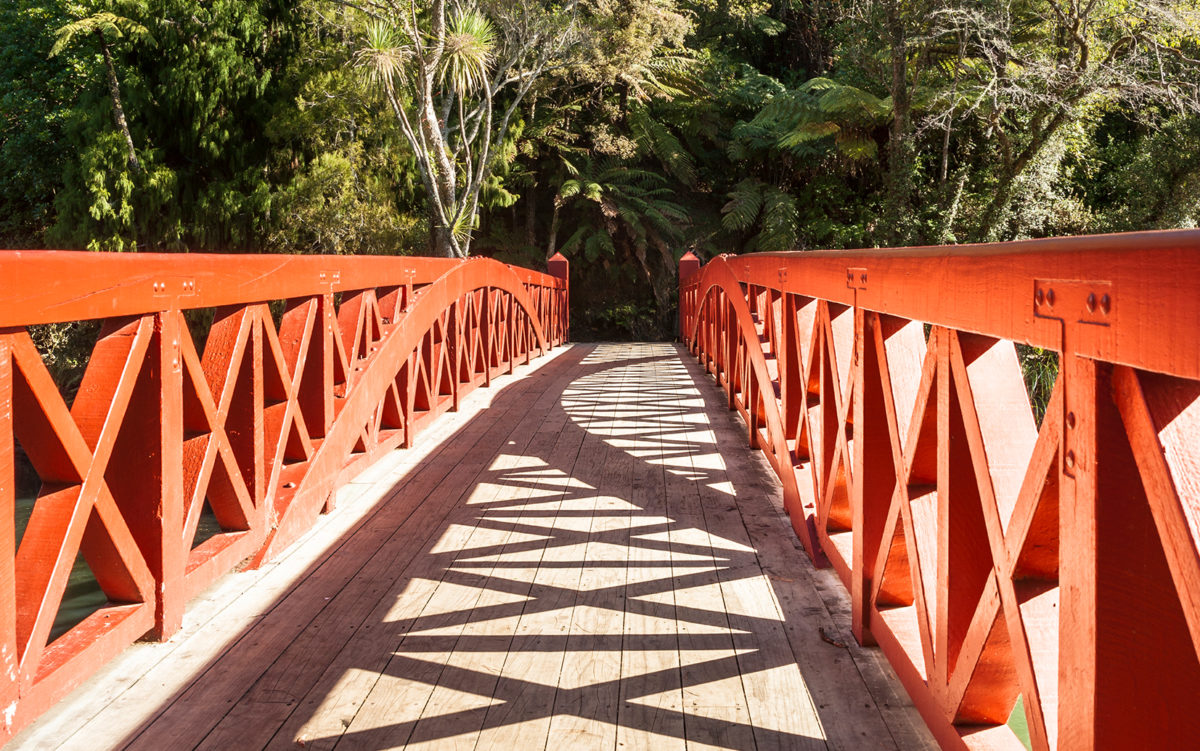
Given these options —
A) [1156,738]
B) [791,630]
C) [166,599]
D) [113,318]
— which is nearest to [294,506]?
[166,599]

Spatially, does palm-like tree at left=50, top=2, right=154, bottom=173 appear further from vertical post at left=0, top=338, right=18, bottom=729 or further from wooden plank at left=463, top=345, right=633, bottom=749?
vertical post at left=0, top=338, right=18, bottom=729

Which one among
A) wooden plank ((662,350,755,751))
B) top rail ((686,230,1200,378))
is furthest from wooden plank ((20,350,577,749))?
top rail ((686,230,1200,378))

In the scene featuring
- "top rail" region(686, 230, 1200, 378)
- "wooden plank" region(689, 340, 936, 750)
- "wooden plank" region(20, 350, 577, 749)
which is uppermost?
"top rail" region(686, 230, 1200, 378)

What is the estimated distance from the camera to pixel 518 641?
218 cm

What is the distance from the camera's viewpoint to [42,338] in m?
15.8

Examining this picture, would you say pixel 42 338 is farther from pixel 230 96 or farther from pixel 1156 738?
pixel 1156 738

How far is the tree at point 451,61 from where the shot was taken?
12.8 meters

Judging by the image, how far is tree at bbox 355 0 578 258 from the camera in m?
12.8

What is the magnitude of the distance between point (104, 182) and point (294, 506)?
16401 mm

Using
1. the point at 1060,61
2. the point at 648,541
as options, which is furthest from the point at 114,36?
the point at 648,541

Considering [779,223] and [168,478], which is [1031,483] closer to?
[168,478]

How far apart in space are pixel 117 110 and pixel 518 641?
58.4ft

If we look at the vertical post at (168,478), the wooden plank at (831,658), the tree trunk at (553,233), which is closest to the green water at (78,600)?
the vertical post at (168,478)

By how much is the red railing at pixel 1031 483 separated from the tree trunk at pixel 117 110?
57.1ft
